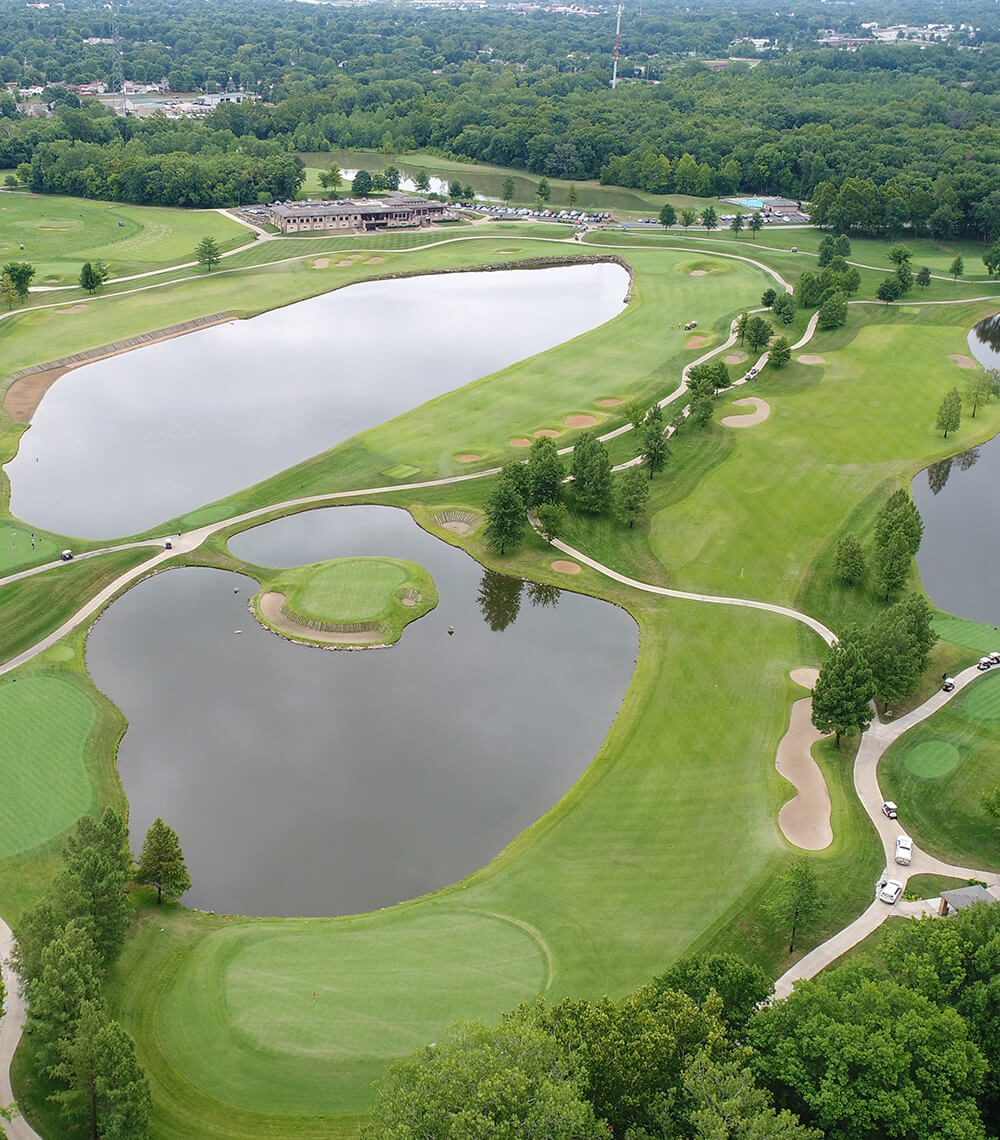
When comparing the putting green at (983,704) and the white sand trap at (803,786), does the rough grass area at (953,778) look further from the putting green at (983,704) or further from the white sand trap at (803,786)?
the white sand trap at (803,786)

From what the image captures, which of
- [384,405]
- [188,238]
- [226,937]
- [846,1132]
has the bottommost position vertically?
[226,937]

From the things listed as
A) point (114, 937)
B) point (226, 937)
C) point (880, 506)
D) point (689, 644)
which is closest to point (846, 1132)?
point (226, 937)

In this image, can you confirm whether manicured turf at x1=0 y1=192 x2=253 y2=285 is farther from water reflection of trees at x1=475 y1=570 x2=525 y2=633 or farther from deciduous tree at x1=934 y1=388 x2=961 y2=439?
deciduous tree at x1=934 y1=388 x2=961 y2=439

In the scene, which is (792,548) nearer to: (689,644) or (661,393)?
(689,644)

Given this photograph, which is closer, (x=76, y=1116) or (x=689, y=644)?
(x=76, y=1116)

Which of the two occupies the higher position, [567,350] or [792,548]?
[567,350]

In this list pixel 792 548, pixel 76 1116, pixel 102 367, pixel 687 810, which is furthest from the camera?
pixel 102 367

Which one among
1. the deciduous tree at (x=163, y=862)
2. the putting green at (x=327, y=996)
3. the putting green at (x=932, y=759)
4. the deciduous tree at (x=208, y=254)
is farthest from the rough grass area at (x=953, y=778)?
the deciduous tree at (x=208, y=254)
